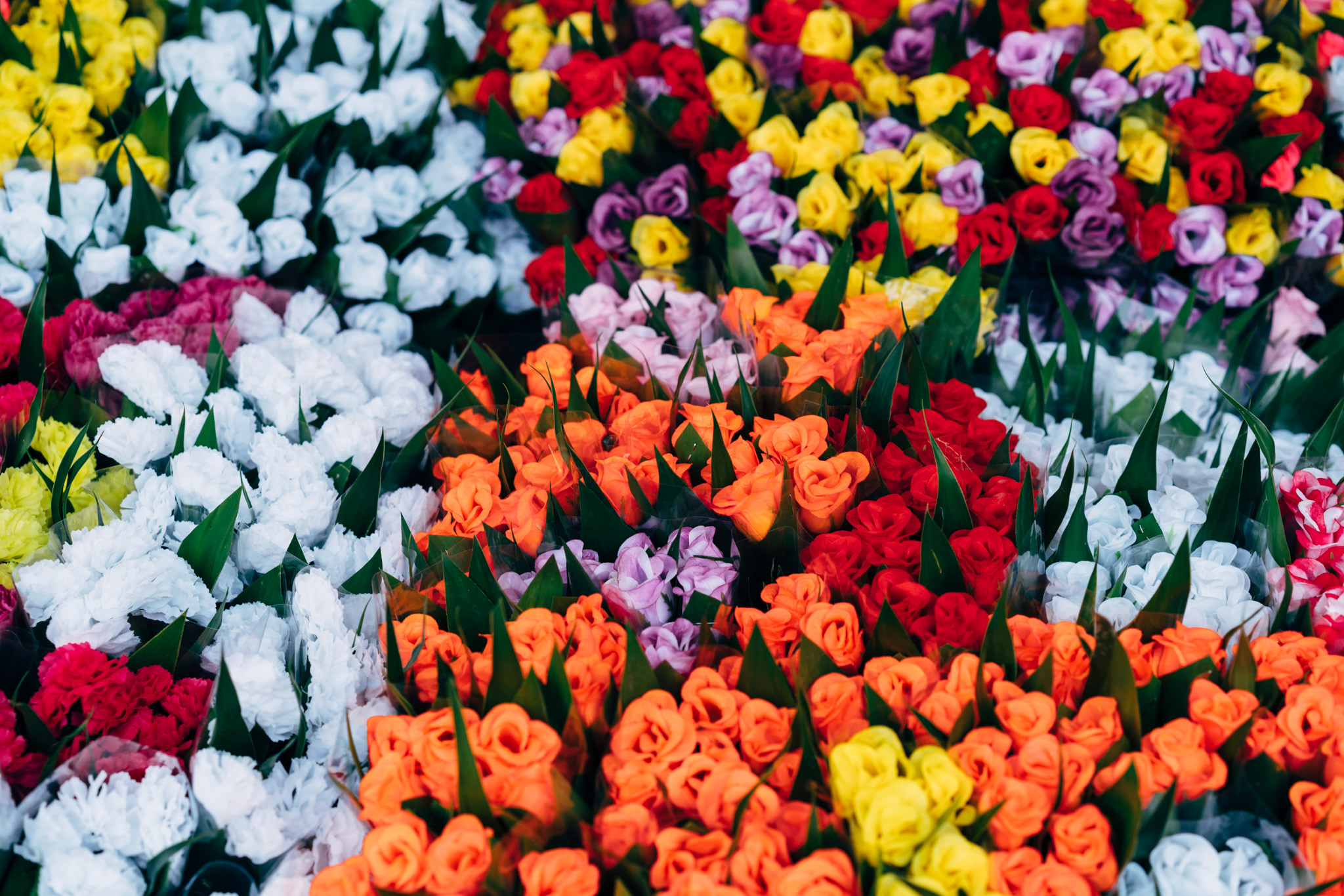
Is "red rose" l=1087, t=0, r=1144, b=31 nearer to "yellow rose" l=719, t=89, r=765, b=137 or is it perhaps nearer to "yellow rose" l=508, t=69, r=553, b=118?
"yellow rose" l=719, t=89, r=765, b=137

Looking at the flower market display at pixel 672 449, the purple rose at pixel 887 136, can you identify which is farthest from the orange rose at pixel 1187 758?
the purple rose at pixel 887 136

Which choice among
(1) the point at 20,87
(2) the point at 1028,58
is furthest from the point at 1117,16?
(1) the point at 20,87

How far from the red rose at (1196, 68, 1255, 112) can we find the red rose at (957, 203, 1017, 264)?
0.46 m

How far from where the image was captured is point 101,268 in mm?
1702

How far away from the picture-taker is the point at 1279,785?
0.92m

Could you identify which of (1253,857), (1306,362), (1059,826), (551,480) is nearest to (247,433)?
(551,480)

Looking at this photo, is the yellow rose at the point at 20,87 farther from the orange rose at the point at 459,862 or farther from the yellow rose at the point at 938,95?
the orange rose at the point at 459,862

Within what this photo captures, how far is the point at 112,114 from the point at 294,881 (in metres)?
1.54

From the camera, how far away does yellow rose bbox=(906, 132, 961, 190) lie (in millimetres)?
1840

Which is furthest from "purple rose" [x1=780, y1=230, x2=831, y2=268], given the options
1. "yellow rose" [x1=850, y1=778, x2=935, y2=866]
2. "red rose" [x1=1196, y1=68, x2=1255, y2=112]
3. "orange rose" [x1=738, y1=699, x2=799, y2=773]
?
"yellow rose" [x1=850, y1=778, x2=935, y2=866]

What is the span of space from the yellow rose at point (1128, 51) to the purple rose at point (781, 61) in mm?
560

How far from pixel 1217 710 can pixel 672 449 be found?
0.65m

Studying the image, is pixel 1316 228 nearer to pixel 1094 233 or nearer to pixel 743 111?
pixel 1094 233

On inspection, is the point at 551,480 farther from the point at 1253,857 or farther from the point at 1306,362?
the point at 1306,362
